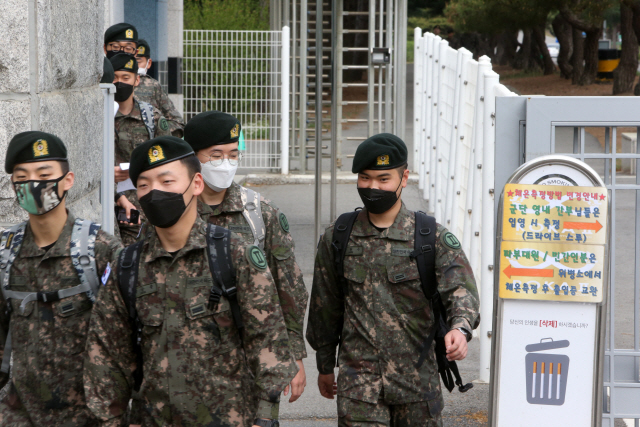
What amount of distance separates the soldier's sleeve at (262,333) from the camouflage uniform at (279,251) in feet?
2.15

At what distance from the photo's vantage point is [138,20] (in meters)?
10.4

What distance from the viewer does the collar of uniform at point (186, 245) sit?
9.57ft

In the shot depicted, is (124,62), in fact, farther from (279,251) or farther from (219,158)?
(279,251)

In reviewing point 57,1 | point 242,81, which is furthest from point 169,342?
point 242,81

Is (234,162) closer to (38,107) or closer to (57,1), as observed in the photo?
(38,107)

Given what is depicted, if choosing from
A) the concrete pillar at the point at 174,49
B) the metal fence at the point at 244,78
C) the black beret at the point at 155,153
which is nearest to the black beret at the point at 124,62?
the black beret at the point at 155,153

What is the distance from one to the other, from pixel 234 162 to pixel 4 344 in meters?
1.26

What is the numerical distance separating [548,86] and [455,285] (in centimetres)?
3295

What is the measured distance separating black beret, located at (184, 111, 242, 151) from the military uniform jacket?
222 millimetres

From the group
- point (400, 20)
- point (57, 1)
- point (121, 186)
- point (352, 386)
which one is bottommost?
point (352, 386)

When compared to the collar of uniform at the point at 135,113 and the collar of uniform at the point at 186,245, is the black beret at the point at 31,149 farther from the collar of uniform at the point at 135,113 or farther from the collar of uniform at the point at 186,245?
the collar of uniform at the point at 135,113

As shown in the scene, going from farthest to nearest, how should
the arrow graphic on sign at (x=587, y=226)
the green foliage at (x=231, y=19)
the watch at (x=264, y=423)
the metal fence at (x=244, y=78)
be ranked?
1. the green foliage at (x=231, y=19)
2. the metal fence at (x=244, y=78)
3. the arrow graphic on sign at (x=587, y=226)
4. the watch at (x=264, y=423)

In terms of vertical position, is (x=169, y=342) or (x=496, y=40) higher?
(x=496, y=40)

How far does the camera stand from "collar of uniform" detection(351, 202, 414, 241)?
367 cm
